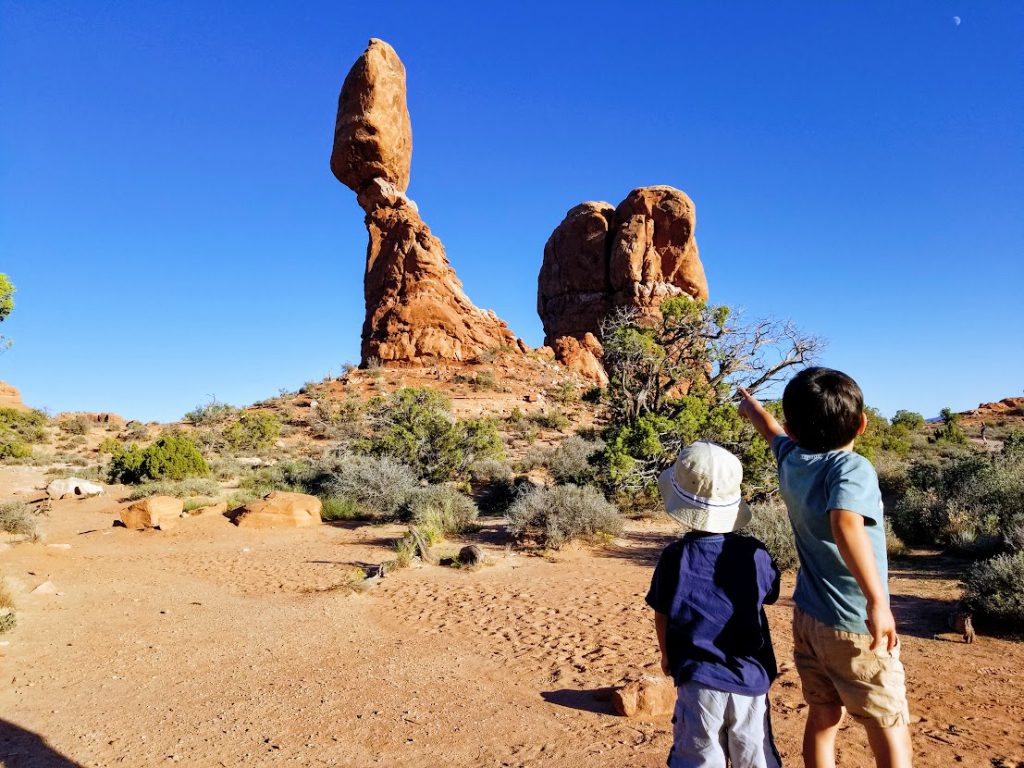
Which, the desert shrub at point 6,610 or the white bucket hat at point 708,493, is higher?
the white bucket hat at point 708,493

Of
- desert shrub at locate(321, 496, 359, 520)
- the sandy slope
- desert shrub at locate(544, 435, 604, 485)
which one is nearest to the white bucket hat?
the sandy slope

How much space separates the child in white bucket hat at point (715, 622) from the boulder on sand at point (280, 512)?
34.1ft

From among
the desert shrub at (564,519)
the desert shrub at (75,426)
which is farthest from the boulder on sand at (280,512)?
the desert shrub at (75,426)

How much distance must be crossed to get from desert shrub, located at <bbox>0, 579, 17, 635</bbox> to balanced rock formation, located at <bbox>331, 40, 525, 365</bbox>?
27089 mm

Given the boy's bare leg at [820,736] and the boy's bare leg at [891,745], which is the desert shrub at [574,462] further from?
the boy's bare leg at [891,745]

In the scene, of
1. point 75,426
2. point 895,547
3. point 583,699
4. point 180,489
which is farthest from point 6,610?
point 75,426

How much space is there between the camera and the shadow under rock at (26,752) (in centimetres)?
333

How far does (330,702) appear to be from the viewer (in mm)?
4117

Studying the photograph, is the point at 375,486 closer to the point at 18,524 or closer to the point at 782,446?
the point at 18,524

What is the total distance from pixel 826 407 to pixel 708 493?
499mm

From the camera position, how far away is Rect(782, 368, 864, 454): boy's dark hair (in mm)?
2029

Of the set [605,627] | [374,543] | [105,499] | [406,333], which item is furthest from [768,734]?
[406,333]

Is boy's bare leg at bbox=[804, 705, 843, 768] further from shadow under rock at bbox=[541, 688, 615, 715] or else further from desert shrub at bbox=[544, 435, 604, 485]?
desert shrub at bbox=[544, 435, 604, 485]

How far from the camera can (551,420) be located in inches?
1057
